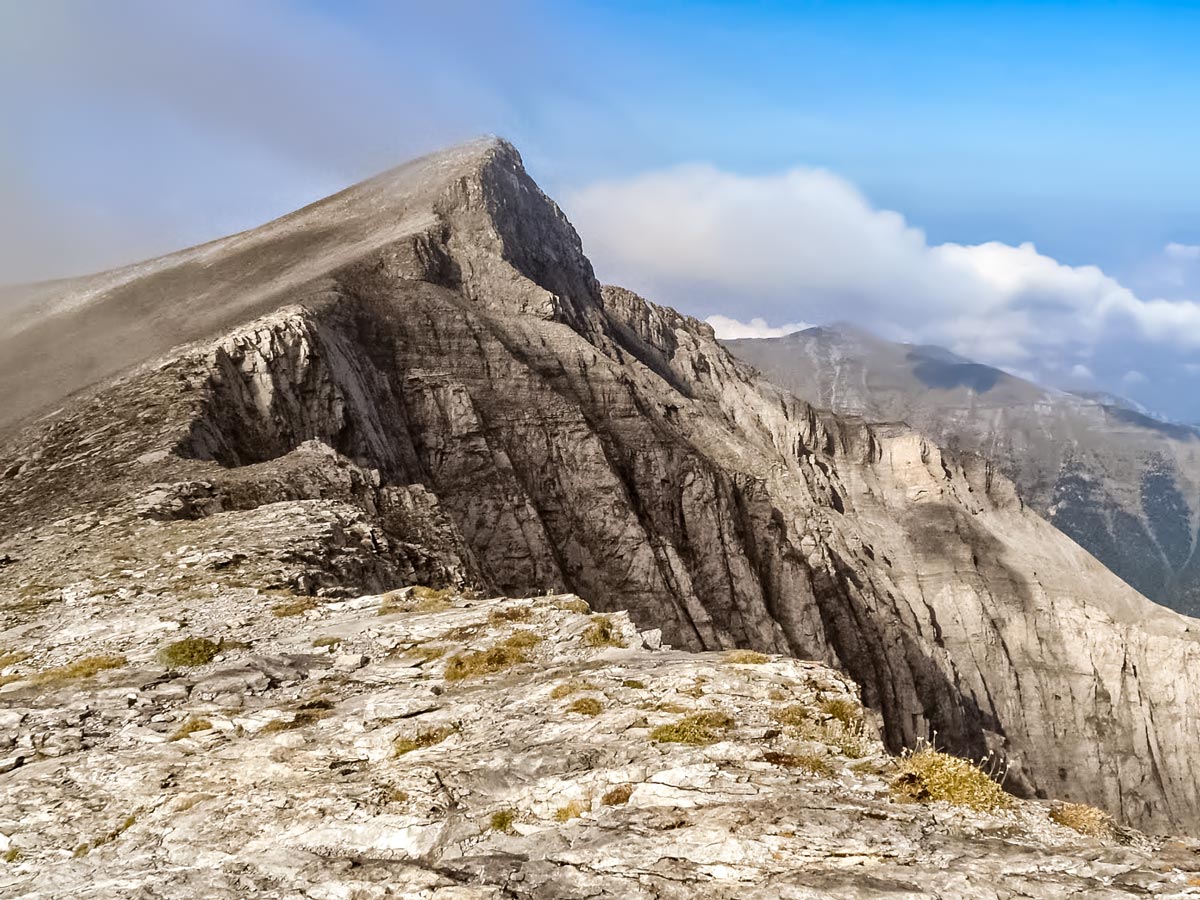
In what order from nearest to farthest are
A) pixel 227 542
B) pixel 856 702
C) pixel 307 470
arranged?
pixel 856 702
pixel 227 542
pixel 307 470

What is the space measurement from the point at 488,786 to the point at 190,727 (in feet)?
18.7

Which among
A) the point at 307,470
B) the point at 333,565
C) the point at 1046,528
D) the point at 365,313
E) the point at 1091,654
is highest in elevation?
the point at 365,313

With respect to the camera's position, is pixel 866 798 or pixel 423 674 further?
pixel 423 674

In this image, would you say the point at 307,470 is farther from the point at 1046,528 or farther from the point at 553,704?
the point at 1046,528

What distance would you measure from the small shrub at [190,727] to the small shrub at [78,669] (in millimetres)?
3320

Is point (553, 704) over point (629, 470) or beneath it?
beneath

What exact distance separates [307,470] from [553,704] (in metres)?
20.7

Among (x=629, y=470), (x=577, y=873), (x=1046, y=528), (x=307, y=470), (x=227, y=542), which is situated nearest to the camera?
(x=577, y=873)

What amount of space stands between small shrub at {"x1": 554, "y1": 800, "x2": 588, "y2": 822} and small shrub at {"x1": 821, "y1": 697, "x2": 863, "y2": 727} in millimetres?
4023

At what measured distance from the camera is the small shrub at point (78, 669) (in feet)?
47.9

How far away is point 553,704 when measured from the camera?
1238 cm

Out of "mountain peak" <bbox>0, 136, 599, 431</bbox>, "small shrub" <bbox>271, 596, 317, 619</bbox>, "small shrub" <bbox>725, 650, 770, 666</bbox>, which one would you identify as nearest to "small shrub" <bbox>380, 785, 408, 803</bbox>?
"small shrub" <bbox>725, 650, 770, 666</bbox>

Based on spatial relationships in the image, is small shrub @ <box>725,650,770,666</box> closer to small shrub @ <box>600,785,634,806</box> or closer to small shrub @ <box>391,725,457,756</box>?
small shrub @ <box>600,785,634,806</box>

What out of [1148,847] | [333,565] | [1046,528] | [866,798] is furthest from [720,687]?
[1046,528]
